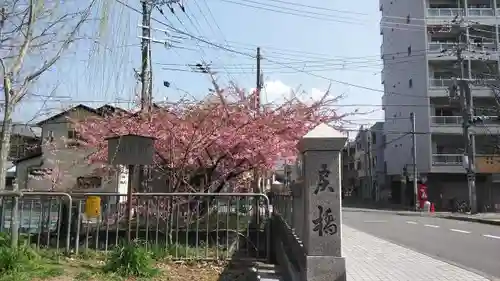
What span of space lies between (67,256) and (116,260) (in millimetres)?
2169

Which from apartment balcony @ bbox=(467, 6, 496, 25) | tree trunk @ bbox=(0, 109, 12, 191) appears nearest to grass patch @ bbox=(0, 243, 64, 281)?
tree trunk @ bbox=(0, 109, 12, 191)

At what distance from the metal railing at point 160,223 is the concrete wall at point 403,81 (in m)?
37.6

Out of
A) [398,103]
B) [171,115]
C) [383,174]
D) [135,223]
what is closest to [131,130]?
[171,115]

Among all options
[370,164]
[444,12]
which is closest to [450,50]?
[444,12]

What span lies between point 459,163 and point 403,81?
37.5 feet

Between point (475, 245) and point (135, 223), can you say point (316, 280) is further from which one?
point (475, 245)

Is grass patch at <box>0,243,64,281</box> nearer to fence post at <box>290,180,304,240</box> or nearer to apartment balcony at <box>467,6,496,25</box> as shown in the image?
fence post at <box>290,180,304,240</box>

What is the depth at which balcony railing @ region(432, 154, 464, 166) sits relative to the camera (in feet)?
146

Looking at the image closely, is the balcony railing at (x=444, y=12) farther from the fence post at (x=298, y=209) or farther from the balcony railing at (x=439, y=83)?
the fence post at (x=298, y=209)

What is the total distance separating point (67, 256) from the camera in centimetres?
1011

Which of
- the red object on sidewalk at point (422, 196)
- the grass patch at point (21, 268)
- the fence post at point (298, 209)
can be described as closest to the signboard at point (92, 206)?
the grass patch at point (21, 268)

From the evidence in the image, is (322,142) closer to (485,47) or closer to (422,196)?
(422,196)

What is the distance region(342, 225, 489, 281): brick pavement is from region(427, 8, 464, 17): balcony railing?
37.2 metres

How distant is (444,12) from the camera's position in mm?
45594
